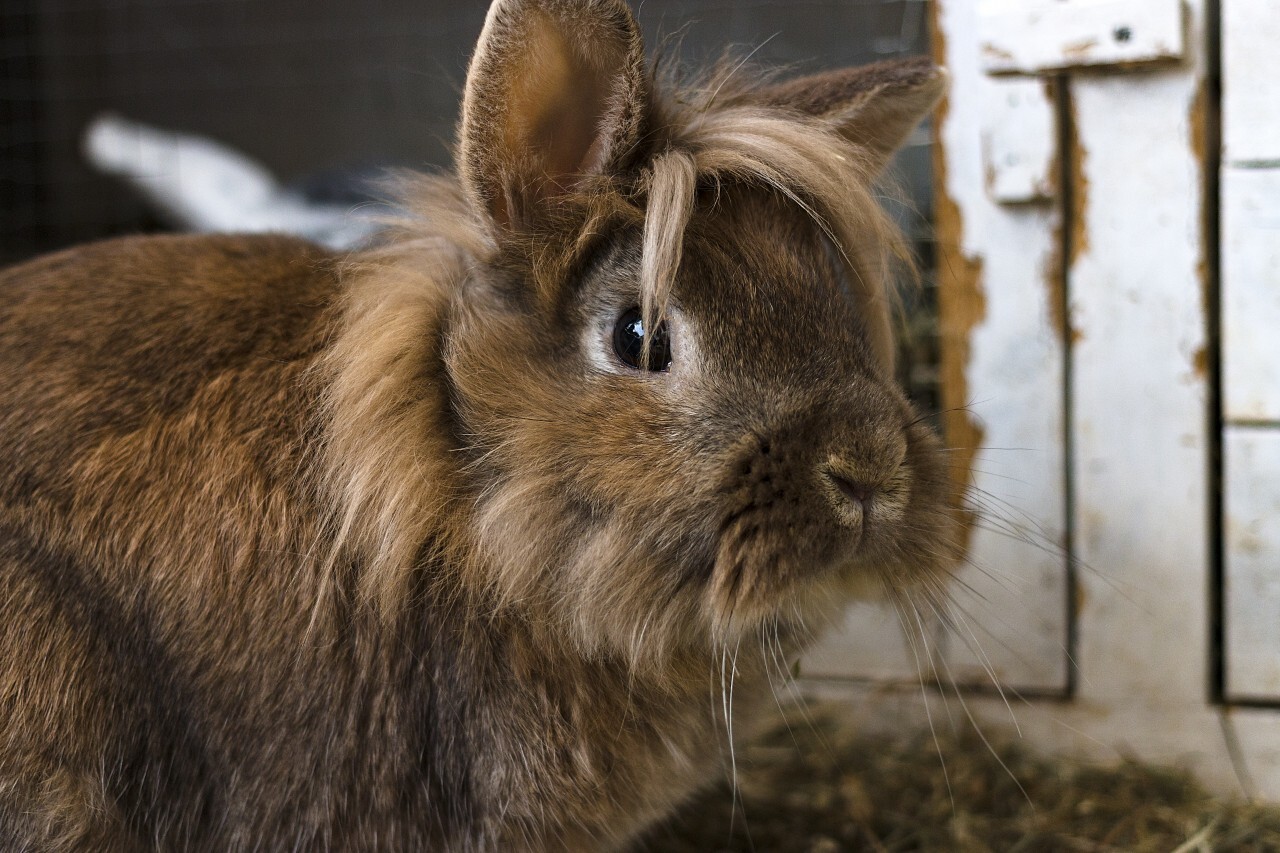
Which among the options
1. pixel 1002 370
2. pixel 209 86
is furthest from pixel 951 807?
pixel 209 86

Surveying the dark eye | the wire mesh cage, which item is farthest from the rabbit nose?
the wire mesh cage

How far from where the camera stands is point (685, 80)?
5.59ft

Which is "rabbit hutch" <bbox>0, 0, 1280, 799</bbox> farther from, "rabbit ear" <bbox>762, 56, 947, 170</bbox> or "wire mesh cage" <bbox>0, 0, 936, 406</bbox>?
"wire mesh cage" <bbox>0, 0, 936, 406</bbox>

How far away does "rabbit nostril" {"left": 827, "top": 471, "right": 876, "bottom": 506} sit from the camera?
132 centimetres

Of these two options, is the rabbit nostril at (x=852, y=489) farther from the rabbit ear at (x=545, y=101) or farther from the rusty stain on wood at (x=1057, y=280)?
the rusty stain on wood at (x=1057, y=280)

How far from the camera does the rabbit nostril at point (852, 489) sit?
1323 millimetres

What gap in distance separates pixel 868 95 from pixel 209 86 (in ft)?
11.5

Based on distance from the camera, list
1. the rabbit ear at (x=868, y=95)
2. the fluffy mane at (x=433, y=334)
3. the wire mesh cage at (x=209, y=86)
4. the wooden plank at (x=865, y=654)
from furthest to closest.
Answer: the wire mesh cage at (x=209, y=86), the wooden plank at (x=865, y=654), the rabbit ear at (x=868, y=95), the fluffy mane at (x=433, y=334)

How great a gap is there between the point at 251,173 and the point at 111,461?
7.57 ft

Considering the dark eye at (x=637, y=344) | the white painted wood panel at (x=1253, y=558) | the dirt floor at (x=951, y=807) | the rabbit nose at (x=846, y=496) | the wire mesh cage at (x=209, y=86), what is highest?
the wire mesh cage at (x=209, y=86)

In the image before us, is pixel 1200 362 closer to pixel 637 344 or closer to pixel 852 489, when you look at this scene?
pixel 852 489

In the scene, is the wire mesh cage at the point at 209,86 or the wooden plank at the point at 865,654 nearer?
the wooden plank at the point at 865,654

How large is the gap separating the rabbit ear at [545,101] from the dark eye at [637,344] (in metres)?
0.19

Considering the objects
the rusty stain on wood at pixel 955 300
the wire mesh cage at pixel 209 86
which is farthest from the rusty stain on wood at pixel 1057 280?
the wire mesh cage at pixel 209 86
